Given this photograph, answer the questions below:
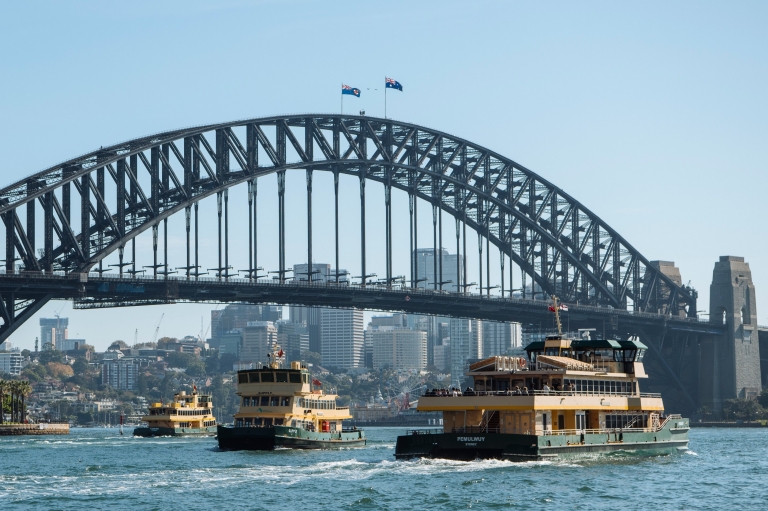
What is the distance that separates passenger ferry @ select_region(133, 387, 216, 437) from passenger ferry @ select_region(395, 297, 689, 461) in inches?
2194

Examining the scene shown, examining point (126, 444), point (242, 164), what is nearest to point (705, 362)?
point (242, 164)

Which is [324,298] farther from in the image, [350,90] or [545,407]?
[545,407]

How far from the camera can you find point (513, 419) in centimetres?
6359

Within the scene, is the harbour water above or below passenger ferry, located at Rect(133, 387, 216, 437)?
below

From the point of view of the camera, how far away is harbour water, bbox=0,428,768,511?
51.4 m

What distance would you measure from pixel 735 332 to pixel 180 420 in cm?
8172

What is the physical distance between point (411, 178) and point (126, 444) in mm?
50516

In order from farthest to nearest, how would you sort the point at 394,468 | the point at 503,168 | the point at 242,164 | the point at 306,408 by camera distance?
the point at 503,168
the point at 242,164
the point at 306,408
the point at 394,468

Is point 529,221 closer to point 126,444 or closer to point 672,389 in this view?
point 672,389

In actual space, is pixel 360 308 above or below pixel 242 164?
below

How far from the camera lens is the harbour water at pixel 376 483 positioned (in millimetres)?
51375

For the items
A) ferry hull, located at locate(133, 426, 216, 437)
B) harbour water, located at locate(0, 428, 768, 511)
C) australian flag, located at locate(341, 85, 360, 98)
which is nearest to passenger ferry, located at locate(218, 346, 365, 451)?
harbour water, located at locate(0, 428, 768, 511)

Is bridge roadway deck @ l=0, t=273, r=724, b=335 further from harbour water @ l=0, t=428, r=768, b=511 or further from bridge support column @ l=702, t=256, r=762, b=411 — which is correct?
harbour water @ l=0, t=428, r=768, b=511

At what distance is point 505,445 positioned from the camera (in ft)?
203
